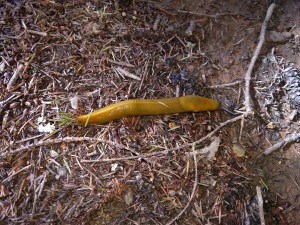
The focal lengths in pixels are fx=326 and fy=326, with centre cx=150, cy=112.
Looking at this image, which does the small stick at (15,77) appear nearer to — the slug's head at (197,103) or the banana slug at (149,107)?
the banana slug at (149,107)

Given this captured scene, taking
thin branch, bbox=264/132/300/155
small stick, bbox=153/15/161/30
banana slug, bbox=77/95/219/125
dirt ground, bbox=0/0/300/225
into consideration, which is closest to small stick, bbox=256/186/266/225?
dirt ground, bbox=0/0/300/225

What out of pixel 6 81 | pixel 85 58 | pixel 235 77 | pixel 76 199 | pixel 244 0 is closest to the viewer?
pixel 76 199

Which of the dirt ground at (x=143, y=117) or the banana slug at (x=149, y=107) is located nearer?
the dirt ground at (x=143, y=117)

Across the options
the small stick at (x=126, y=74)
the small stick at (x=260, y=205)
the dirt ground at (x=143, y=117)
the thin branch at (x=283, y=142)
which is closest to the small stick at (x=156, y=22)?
the dirt ground at (x=143, y=117)

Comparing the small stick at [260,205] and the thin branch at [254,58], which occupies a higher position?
the thin branch at [254,58]

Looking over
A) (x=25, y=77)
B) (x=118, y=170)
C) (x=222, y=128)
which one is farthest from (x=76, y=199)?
(x=222, y=128)

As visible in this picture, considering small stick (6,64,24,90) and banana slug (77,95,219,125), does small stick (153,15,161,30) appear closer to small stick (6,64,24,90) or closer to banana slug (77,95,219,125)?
banana slug (77,95,219,125)

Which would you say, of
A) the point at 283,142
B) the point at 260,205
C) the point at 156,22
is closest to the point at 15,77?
the point at 156,22

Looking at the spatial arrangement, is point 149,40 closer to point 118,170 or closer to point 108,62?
point 108,62
